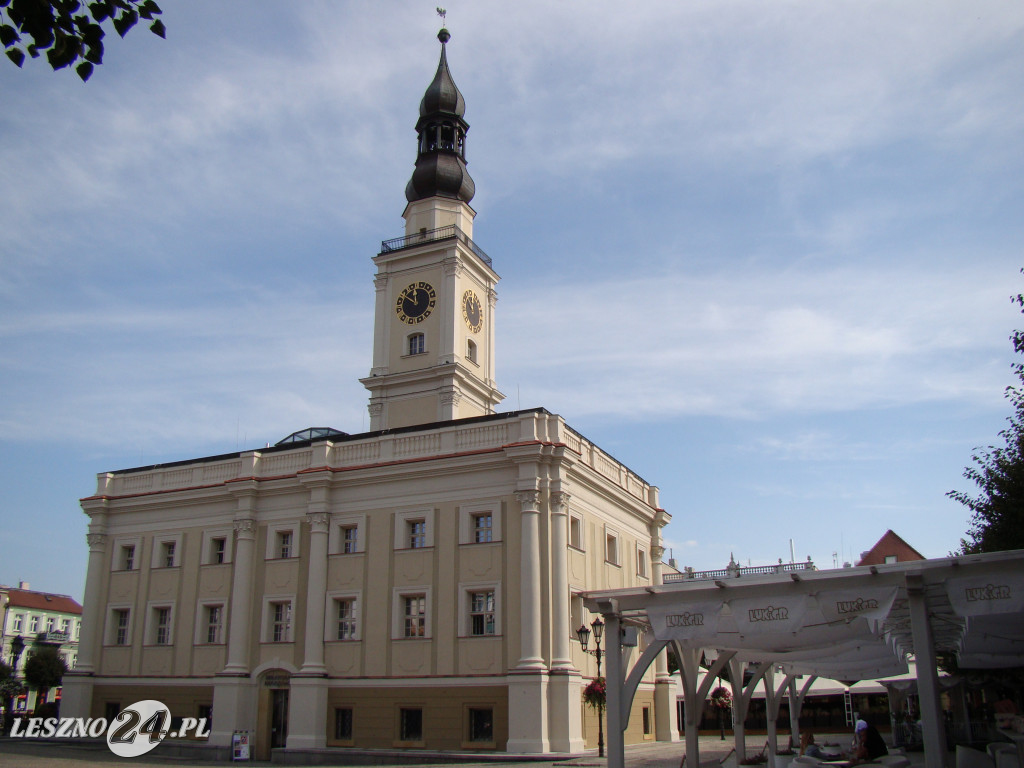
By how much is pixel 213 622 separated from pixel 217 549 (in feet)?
9.93

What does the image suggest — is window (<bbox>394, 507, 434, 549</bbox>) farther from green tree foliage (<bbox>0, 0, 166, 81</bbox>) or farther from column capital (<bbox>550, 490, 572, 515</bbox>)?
green tree foliage (<bbox>0, 0, 166, 81</bbox>)

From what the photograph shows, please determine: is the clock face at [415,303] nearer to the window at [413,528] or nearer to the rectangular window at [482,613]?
the window at [413,528]

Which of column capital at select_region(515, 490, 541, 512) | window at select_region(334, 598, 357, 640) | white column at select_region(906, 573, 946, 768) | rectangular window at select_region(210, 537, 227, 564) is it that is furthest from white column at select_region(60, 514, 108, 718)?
white column at select_region(906, 573, 946, 768)

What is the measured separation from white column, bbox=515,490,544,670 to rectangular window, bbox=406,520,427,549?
4.27 metres

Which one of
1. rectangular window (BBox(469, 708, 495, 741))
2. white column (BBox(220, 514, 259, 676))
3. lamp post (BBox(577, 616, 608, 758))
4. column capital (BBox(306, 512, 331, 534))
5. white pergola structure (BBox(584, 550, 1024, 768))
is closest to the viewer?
white pergola structure (BBox(584, 550, 1024, 768))

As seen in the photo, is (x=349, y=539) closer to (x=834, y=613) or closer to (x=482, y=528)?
(x=482, y=528)

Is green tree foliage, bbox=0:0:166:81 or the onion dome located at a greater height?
the onion dome

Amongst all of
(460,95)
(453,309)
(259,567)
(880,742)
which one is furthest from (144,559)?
(880,742)

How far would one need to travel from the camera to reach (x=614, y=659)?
1517 cm

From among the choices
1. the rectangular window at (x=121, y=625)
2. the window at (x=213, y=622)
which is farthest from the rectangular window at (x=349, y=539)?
the rectangular window at (x=121, y=625)

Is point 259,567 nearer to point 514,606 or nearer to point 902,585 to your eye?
point 514,606

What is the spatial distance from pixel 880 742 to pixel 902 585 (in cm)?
552

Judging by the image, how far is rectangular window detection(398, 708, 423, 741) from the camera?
30734 mm

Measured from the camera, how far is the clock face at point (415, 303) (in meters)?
43.0
